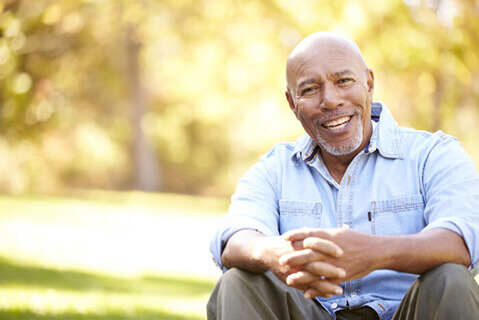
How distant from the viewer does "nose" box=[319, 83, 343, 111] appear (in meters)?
3.41

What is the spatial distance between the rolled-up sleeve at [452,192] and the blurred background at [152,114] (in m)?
2.82

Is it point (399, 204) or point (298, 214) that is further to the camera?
point (298, 214)

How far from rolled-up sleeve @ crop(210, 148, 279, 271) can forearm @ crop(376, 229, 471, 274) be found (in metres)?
0.71

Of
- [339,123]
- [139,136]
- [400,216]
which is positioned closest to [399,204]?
[400,216]

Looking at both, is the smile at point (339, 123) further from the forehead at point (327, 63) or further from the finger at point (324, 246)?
the finger at point (324, 246)

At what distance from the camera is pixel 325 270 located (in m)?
2.64

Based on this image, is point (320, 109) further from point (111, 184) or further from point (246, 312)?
point (111, 184)

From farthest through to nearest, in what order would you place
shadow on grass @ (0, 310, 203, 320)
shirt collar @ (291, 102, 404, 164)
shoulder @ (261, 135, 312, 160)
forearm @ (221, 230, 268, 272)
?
shadow on grass @ (0, 310, 203, 320) < shoulder @ (261, 135, 312, 160) < shirt collar @ (291, 102, 404, 164) < forearm @ (221, 230, 268, 272)

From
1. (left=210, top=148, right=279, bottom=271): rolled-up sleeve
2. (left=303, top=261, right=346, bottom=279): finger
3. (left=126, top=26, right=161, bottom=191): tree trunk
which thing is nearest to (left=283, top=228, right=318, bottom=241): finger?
(left=303, top=261, right=346, bottom=279): finger

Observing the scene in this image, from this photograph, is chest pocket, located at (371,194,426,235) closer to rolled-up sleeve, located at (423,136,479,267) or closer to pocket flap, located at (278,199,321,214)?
rolled-up sleeve, located at (423,136,479,267)

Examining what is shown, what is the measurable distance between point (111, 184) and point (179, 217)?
16.9 metres

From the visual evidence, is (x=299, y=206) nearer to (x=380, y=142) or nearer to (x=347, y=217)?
(x=347, y=217)

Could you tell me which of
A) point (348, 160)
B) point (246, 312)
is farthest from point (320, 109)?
point (246, 312)

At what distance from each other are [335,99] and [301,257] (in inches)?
42.5
